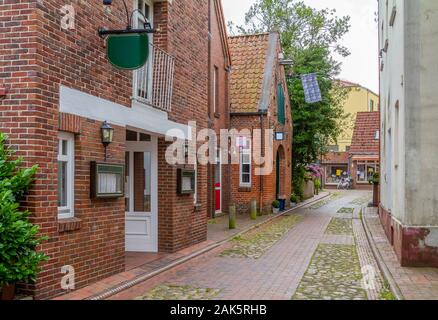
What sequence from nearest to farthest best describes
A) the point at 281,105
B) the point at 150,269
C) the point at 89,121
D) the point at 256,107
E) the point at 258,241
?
1. the point at 89,121
2. the point at 150,269
3. the point at 258,241
4. the point at 256,107
5. the point at 281,105

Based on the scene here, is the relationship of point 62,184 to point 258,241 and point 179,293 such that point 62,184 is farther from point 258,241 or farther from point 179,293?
point 258,241

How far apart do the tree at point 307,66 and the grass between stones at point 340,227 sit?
6450 millimetres

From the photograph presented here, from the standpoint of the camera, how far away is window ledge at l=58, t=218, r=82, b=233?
7500 mm

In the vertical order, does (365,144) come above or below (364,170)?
above

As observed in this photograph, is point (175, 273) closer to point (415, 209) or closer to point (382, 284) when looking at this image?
point (382, 284)

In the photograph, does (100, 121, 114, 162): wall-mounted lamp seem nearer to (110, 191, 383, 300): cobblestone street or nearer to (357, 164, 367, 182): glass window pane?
(110, 191, 383, 300): cobblestone street

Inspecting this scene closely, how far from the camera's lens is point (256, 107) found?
22.3 m

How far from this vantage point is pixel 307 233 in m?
16.2

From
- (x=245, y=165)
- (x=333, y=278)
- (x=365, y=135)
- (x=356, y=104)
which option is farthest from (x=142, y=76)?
(x=356, y=104)

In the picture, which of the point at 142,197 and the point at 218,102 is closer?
the point at 142,197

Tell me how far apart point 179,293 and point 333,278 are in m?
2.80

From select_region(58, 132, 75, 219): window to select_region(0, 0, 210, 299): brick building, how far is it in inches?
0.6
